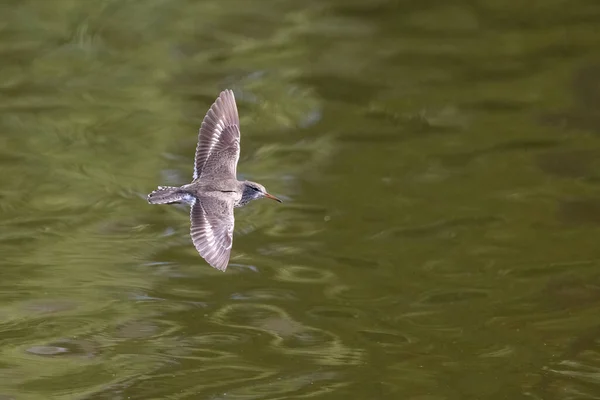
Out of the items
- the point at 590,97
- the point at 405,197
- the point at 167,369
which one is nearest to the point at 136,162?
the point at 405,197

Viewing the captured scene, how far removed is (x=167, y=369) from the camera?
8.24m

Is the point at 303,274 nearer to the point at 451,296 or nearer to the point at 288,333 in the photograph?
the point at 288,333

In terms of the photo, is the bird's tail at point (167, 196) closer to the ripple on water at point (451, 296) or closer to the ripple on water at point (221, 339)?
the ripple on water at point (221, 339)

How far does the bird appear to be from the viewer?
7.15 m

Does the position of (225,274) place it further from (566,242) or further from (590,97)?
(590,97)

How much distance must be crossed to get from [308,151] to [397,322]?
2963 mm

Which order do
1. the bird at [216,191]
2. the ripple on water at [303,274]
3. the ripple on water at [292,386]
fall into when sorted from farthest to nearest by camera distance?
the ripple on water at [303,274]
the ripple on water at [292,386]
the bird at [216,191]

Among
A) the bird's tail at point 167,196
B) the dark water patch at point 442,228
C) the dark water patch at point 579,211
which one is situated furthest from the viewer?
the dark water patch at point 579,211

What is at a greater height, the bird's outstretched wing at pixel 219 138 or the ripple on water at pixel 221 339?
the bird's outstretched wing at pixel 219 138

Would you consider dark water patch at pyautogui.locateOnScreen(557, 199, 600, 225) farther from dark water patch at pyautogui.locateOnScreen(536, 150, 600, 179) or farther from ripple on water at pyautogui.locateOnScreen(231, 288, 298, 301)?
ripple on water at pyautogui.locateOnScreen(231, 288, 298, 301)

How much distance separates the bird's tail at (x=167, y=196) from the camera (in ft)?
24.5

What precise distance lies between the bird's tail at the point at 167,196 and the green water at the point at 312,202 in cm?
139

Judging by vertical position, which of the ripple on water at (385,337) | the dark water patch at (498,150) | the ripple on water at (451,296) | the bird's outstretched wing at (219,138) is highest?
the bird's outstretched wing at (219,138)

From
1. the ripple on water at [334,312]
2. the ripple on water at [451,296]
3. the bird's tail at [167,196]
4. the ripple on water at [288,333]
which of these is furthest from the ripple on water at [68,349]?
the ripple on water at [451,296]
